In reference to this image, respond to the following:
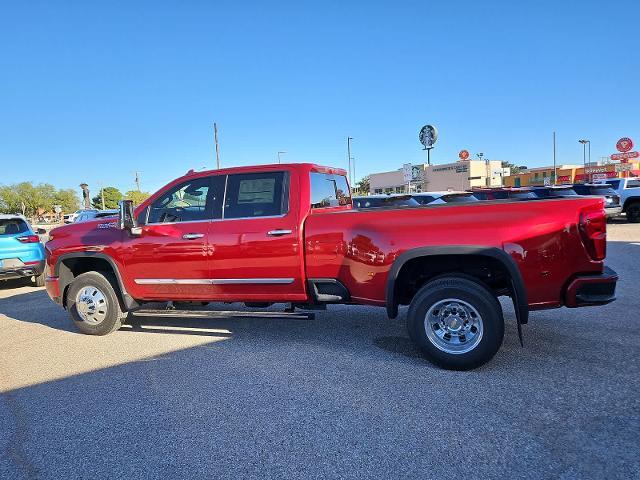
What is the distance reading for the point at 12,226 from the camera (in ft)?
30.1

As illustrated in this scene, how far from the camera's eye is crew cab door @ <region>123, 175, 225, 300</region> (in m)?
4.95

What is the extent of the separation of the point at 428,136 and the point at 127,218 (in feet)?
93.4

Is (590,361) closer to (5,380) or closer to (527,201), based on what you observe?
(527,201)

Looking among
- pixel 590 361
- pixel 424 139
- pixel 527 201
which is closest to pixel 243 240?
pixel 527 201

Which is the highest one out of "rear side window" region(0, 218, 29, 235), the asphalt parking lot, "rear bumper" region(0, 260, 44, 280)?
"rear side window" region(0, 218, 29, 235)

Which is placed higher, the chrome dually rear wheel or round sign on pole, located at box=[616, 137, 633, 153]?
round sign on pole, located at box=[616, 137, 633, 153]

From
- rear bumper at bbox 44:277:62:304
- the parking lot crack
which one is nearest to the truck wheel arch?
the parking lot crack

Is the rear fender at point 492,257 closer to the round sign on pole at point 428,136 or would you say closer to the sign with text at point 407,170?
the sign with text at point 407,170

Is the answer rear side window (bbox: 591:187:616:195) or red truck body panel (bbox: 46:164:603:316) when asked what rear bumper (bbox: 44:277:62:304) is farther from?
rear side window (bbox: 591:187:616:195)

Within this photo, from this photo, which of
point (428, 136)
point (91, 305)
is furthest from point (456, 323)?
point (428, 136)

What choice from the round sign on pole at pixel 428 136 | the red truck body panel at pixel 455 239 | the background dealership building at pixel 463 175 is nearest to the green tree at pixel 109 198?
the background dealership building at pixel 463 175

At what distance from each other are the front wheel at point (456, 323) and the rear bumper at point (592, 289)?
0.62 metres

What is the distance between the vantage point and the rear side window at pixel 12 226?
9.01 metres

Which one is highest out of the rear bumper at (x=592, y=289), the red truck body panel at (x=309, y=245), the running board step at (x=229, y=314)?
the red truck body panel at (x=309, y=245)
